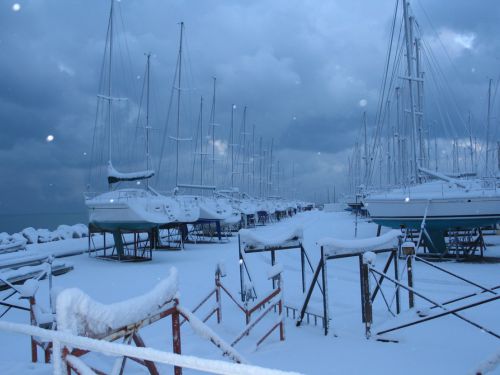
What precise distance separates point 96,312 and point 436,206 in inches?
647

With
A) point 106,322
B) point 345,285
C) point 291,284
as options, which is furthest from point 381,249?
point 106,322

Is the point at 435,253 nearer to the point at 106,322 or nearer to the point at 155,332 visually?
the point at 155,332

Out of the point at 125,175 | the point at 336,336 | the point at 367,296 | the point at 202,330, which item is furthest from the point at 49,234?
the point at 202,330

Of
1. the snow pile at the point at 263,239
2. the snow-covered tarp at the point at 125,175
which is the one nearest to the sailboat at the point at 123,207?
the snow-covered tarp at the point at 125,175

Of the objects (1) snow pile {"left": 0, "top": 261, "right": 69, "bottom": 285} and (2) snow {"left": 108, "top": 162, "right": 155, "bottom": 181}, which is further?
(2) snow {"left": 108, "top": 162, "right": 155, "bottom": 181}

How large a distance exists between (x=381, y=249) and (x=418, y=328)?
1.70 metres

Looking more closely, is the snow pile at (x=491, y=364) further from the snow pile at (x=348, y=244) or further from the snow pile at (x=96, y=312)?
the snow pile at (x=96, y=312)

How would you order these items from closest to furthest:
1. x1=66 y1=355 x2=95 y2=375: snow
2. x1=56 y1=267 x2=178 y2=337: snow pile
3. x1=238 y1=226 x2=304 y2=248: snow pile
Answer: x1=66 y1=355 x2=95 y2=375: snow → x1=56 y1=267 x2=178 y2=337: snow pile → x1=238 y1=226 x2=304 y2=248: snow pile

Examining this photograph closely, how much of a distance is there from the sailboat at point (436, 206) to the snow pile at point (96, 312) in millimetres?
15320

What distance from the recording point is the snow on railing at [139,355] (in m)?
2.05

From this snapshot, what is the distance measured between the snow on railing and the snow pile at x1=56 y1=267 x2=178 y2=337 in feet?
0.51

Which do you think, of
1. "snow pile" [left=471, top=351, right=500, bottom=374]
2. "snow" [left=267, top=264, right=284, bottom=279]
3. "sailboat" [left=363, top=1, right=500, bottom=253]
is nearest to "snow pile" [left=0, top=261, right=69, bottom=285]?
"snow" [left=267, top=264, right=284, bottom=279]

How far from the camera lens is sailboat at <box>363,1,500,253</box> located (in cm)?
1634

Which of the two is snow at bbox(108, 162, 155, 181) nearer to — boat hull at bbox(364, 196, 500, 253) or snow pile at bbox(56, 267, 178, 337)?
boat hull at bbox(364, 196, 500, 253)
